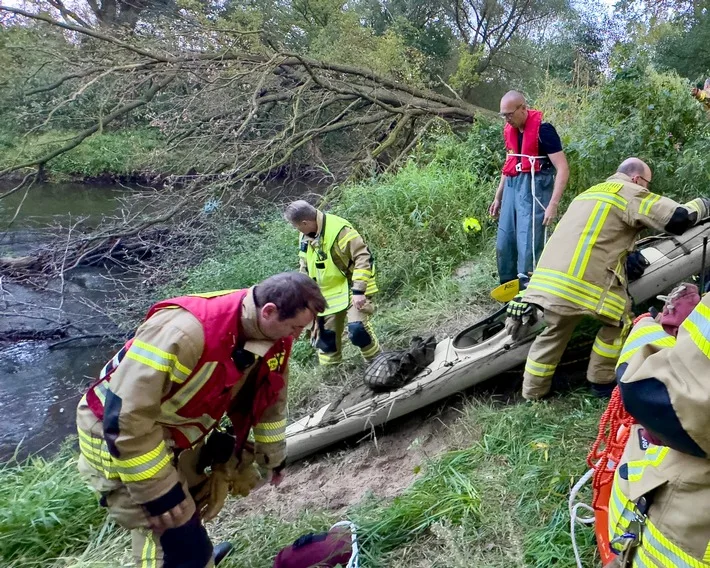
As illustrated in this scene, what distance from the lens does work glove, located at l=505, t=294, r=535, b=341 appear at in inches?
130

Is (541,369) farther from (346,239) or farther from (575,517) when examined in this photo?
(346,239)

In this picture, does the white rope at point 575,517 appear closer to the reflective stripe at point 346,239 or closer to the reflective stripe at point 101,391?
the reflective stripe at point 101,391

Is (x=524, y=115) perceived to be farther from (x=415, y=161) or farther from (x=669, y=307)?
(x=415, y=161)

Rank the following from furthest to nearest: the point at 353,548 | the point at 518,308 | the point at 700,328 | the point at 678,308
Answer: the point at 518,308 → the point at 353,548 → the point at 678,308 → the point at 700,328

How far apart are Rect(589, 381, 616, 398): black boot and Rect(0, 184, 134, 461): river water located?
13.8 ft

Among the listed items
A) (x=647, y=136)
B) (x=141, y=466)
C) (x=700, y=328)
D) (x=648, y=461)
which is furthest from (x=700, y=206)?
(x=141, y=466)

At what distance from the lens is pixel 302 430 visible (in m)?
3.89

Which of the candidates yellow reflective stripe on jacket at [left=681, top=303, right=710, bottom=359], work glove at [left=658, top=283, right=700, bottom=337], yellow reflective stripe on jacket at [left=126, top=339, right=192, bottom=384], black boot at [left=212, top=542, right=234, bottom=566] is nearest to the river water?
black boot at [left=212, top=542, right=234, bottom=566]

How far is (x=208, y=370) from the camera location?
1946mm

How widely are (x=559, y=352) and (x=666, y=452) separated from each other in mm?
1739

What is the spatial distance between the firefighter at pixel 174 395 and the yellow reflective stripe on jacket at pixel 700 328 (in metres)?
1.20

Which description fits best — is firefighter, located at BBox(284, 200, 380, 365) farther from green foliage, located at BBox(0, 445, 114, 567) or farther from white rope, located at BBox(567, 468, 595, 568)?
white rope, located at BBox(567, 468, 595, 568)

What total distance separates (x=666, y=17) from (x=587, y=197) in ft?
38.5

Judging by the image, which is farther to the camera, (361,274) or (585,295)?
(361,274)
